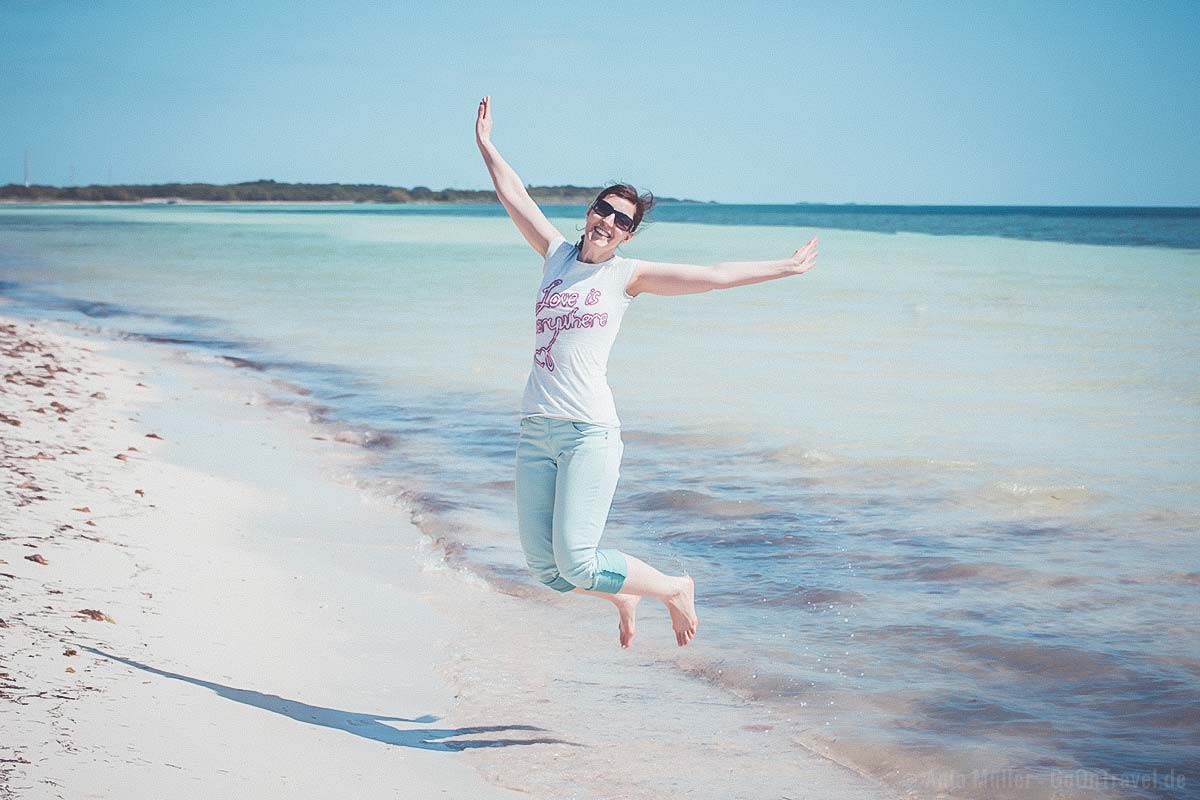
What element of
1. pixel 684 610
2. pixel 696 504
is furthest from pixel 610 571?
pixel 696 504

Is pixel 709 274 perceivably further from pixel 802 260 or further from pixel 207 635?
pixel 207 635

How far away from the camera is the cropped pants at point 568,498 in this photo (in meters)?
4.20

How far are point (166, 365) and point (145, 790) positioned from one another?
11344mm

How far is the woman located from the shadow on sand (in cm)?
66

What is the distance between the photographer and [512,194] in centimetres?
480

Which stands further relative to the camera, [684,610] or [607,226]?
[684,610]

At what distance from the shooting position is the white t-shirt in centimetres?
421

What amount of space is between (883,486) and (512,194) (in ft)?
14.8

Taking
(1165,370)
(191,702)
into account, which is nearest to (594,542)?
(191,702)

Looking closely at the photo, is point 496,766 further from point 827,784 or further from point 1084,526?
point 1084,526

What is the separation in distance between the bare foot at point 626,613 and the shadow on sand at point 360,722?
569 millimetres

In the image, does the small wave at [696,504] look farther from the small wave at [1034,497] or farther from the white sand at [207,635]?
the white sand at [207,635]

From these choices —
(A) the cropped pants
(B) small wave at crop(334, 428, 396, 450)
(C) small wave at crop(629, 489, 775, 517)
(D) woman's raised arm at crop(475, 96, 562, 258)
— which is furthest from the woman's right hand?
(B) small wave at crop(334, 428, 396, 450)

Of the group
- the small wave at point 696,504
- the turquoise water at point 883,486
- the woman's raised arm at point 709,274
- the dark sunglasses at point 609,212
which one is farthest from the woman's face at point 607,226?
the small wave at point 696,504
